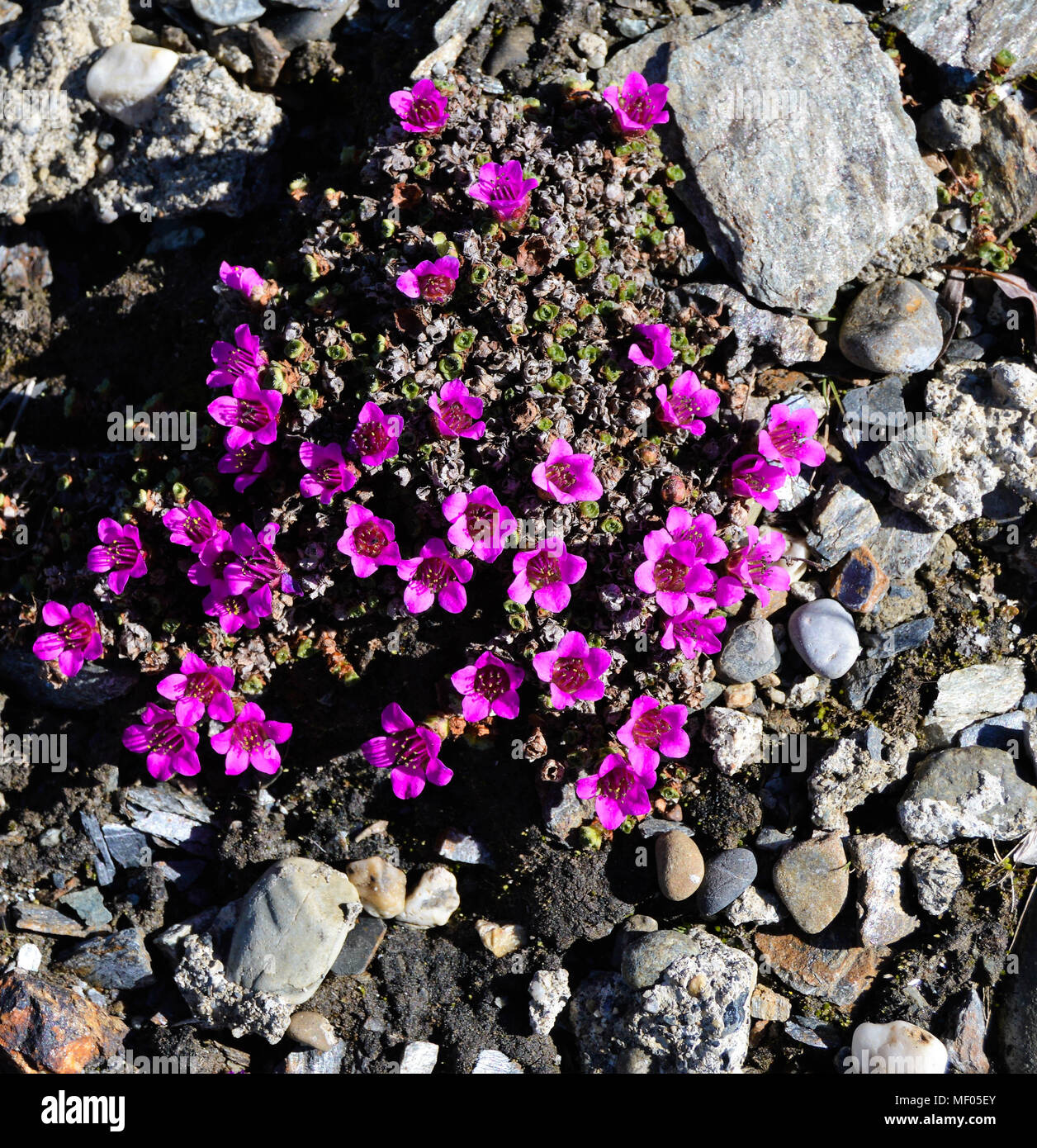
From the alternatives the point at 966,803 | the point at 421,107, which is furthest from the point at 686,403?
the point at 966,803

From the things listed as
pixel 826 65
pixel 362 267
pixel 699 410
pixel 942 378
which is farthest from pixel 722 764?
pixel 826 65

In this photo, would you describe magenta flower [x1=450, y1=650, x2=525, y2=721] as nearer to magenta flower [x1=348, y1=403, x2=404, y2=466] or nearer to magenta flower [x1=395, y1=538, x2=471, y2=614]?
magenta flower [x1=395, y1=538, x2=471, y2=614]

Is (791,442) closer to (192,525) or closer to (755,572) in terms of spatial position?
(755,572)

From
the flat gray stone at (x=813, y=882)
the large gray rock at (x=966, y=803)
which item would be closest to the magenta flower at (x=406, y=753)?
the flat gray stone at (x=813, y=882)

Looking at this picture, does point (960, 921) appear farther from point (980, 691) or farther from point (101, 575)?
point (101, 575)

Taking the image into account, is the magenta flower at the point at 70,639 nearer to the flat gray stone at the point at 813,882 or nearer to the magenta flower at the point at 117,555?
the magenta flower at the point at 117,555

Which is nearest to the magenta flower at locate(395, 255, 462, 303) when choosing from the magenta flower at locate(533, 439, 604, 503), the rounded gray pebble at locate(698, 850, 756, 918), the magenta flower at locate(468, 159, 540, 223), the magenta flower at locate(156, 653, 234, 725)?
the magenta flower at locate(468, 159, 540, 223)

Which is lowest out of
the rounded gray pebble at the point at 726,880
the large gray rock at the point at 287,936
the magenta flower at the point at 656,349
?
the large gray rock at the point at 287,936
